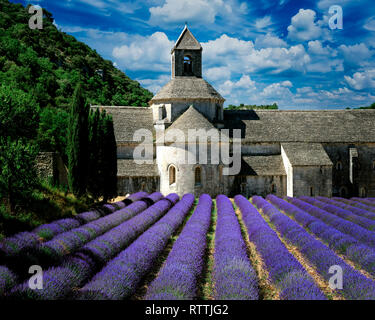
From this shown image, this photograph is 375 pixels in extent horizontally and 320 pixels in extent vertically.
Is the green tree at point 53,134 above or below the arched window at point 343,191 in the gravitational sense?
above

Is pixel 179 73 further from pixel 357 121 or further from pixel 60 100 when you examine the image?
pixel 60 100

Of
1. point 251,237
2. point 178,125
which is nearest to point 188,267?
point 251,237

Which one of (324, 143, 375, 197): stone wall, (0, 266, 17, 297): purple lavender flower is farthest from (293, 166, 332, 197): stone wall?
(0, 266, 17, 297): purple lavender flower

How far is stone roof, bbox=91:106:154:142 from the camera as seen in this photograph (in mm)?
27469

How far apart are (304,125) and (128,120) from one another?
15616mm

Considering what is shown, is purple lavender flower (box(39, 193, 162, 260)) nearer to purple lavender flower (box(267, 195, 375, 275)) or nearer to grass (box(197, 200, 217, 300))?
grass (box(197, 200, 217, 300))

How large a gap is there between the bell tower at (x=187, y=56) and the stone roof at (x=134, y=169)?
9161 millimetres

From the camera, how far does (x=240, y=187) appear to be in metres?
26.0

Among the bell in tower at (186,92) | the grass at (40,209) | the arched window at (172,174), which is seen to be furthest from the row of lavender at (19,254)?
the bell in tower at (186,92)

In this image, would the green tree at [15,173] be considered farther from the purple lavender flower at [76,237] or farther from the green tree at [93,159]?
the green tree at [93,159]

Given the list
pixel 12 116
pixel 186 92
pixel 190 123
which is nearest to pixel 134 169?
pixel 190 123

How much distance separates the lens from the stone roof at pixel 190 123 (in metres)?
24.5

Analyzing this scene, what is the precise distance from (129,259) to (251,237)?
539 cm

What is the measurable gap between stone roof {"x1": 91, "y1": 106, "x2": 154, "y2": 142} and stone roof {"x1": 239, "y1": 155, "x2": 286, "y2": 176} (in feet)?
27.5
